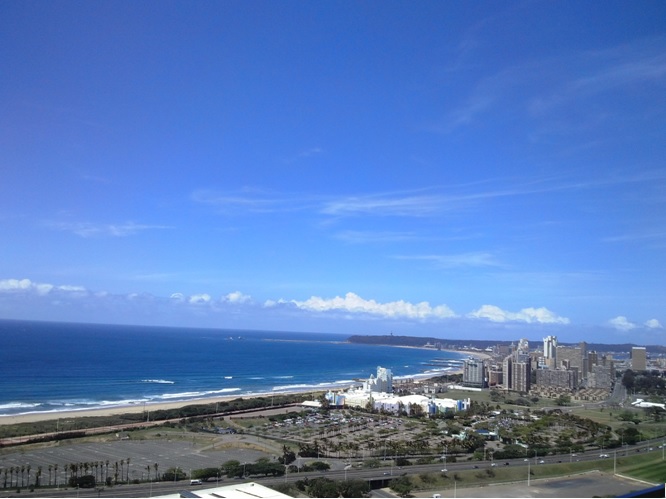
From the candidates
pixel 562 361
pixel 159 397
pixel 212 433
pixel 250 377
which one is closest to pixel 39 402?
pixel 159 397

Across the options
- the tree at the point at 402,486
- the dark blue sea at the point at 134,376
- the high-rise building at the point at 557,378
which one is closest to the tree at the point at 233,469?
the tree at the point at 402,486

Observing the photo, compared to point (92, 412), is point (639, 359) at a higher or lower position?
higher

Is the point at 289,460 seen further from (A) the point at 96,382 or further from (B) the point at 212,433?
(A) the point at 96,382

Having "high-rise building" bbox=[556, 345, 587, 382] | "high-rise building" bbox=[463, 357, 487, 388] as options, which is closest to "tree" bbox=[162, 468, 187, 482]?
"high-rise building" bbox=[463, 357, 487, 388]

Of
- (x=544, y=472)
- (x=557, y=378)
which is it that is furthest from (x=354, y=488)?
(x=557, y=378)

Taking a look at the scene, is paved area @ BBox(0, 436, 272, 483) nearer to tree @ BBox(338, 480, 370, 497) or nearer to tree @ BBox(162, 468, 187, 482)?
tree @ BBox(162, 468, 187, 482)

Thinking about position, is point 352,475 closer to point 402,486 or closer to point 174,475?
point 402,486

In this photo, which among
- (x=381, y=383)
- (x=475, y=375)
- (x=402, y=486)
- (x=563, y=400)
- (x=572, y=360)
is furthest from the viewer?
(x=475, y=375)
